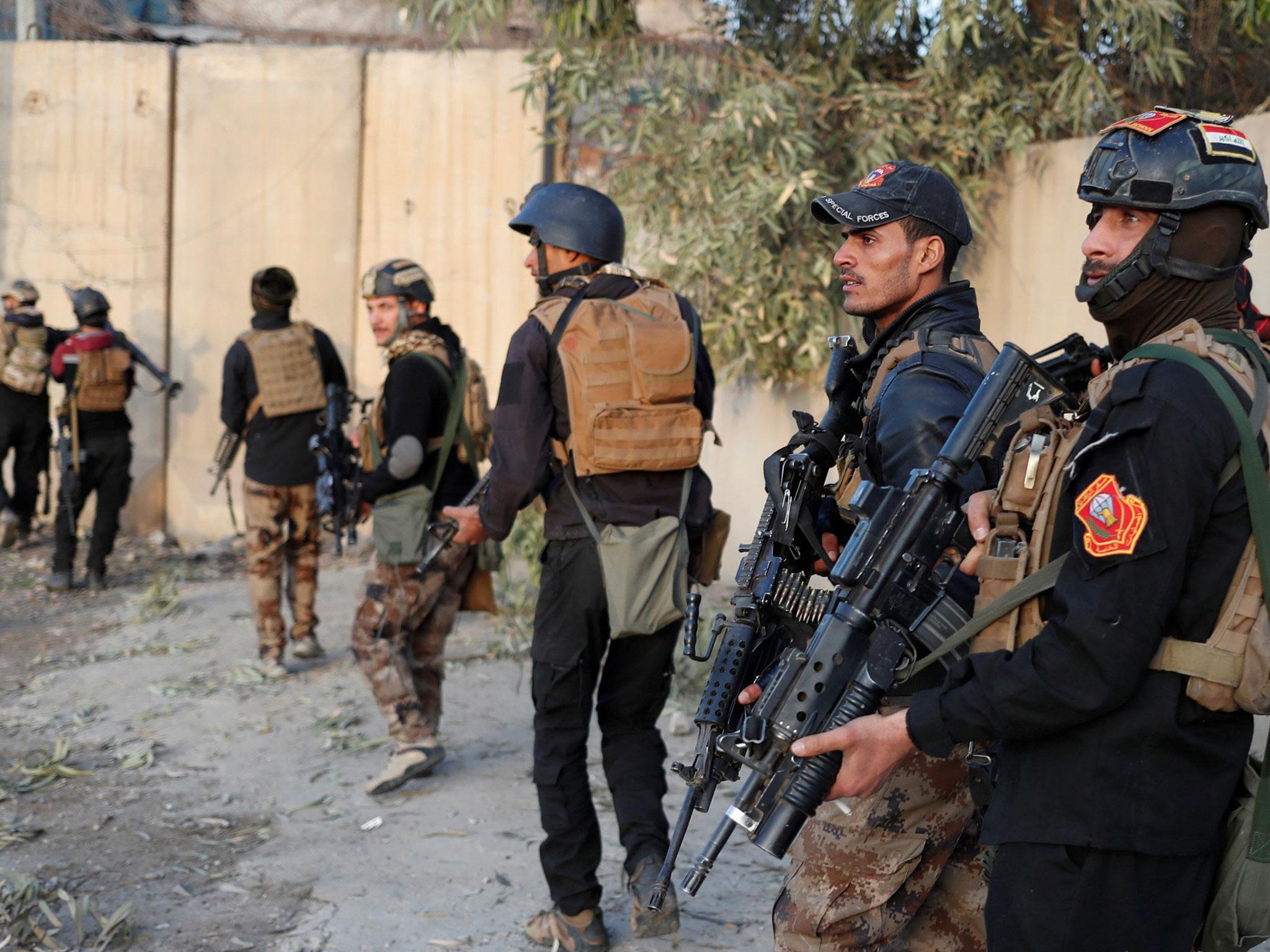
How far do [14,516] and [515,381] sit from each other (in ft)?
23.2

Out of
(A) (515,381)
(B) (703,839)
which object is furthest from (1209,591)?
(B) (703,839)

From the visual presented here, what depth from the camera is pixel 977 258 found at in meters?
6.21

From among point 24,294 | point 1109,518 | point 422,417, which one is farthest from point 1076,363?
point 24,294

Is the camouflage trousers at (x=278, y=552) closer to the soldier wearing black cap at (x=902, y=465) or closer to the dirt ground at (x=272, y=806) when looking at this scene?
the dirt ground at (x=272, y=806)

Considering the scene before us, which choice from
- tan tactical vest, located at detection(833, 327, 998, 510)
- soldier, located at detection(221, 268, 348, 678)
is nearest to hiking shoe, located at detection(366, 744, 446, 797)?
soldier, located at detection(221, 268, 348, 678)

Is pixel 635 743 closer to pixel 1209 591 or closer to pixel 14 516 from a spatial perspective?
pixel 1209 591

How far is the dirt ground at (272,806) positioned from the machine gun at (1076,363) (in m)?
1.92

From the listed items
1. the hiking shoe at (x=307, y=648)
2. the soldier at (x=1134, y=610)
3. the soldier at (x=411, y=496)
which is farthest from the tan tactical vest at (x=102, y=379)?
the soldier at (x=1134, y=610)

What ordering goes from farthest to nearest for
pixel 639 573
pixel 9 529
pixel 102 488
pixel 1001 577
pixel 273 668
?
pixel 9 529, pixel 102 488, pixel 273 668, pixel 639 573, pixel 1001 577

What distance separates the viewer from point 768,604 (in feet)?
8.23

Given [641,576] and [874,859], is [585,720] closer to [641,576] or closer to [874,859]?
[641,576]

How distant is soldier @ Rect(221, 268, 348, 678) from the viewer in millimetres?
6391

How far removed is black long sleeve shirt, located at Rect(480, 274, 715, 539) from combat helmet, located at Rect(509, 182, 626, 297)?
9 cm

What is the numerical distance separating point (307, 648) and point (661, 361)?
3756 mm
